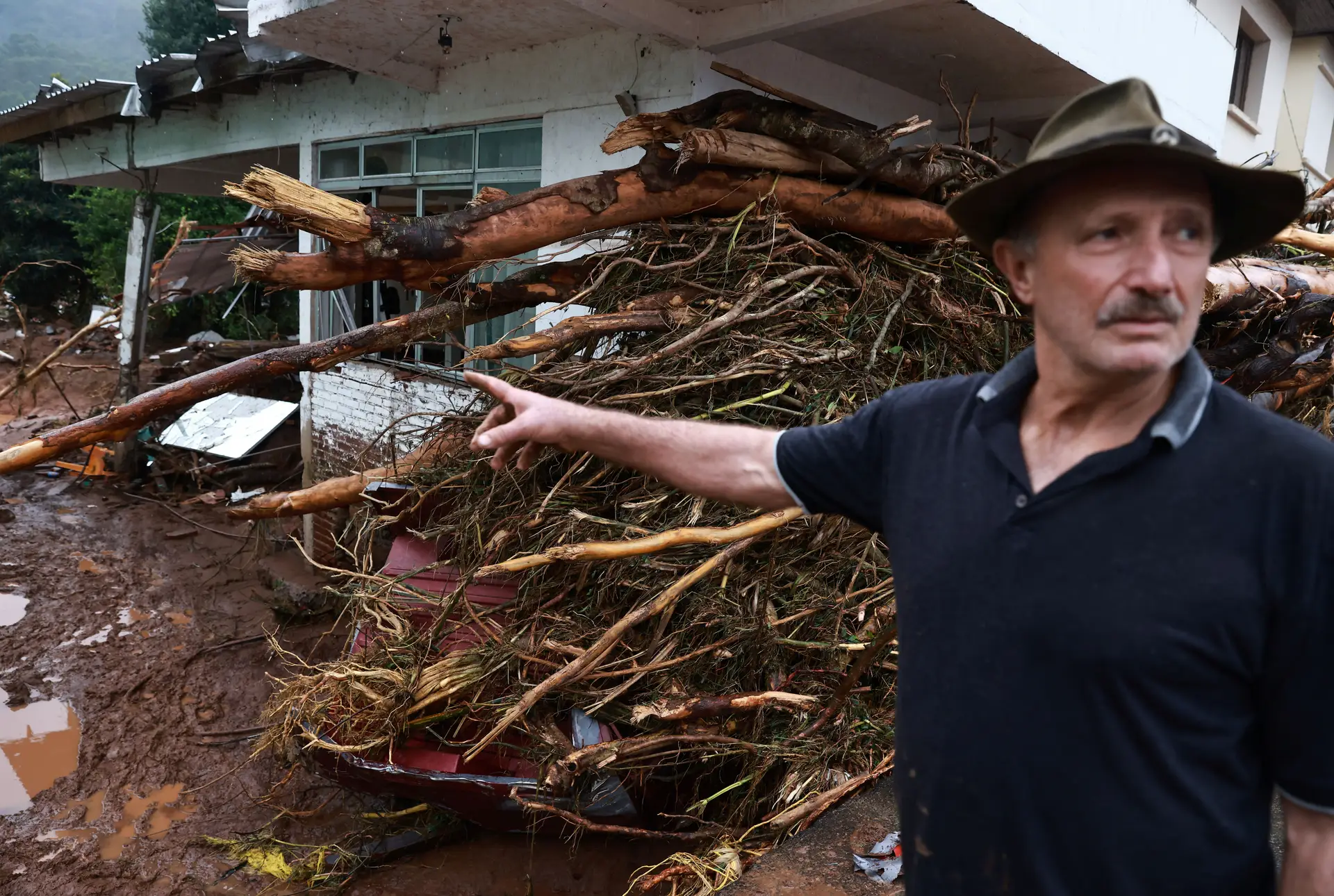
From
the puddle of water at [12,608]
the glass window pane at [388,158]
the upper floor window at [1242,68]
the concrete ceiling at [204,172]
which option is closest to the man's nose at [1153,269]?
the glass window pane at [388,158]

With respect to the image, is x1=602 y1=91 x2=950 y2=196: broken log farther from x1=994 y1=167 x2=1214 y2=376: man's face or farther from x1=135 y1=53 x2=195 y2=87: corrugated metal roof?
x1=135 y1=53 x2=195 y2=87: corrugated metal roof

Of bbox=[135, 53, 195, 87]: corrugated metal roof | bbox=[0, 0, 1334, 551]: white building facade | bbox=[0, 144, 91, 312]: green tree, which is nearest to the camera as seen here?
bbox=[0, 0, 1334, 551]: white building facade

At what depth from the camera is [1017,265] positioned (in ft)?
4.77

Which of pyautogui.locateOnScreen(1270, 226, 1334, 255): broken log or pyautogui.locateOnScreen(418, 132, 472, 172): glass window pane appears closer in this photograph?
pyautogui.locateOnScreen(1270, 226, 1334, 255): broken log

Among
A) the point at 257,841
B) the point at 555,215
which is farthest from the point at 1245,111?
the point at 257,841

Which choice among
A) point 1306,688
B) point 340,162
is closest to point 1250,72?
point 340,162

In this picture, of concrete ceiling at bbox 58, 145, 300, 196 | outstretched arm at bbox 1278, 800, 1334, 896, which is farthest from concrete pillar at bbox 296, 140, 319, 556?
outstretched arm at bbox 1278, 800, 1334, 896

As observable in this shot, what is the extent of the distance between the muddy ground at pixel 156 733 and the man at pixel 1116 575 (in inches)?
97.6

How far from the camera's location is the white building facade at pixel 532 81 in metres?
5.09

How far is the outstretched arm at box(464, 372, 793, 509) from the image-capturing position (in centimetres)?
173

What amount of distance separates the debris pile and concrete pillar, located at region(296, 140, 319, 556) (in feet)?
14.8

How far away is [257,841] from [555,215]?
397 centimetres

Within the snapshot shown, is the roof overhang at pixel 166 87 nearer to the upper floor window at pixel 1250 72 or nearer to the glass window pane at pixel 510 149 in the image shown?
the glass window pane at pixel 510 149

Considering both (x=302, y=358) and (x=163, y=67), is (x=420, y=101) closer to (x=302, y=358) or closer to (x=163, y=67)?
(x=163, y=67)
